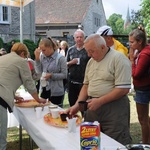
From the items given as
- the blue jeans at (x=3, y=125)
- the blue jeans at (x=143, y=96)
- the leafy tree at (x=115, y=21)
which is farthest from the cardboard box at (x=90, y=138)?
the leafy tree at (x=115, y=21)

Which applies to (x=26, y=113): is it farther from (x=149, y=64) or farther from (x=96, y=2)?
(x=96, y=2)

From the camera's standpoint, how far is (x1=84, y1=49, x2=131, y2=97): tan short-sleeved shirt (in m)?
2.27

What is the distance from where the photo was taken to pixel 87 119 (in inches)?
101

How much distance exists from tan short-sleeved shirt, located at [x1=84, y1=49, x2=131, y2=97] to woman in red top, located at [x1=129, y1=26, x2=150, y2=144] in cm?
78

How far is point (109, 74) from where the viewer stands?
7.59 ft

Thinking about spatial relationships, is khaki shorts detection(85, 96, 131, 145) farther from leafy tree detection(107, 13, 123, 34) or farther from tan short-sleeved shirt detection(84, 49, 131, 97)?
leafy tree detection(107, 13, 123, 34)

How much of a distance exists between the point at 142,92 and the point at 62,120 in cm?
133

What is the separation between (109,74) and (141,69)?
87 centimetres

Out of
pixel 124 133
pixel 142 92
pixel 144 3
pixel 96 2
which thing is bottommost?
pixel 124 133

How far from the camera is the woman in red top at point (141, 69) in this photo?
306 centimetres

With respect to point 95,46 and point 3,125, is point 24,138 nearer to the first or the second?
point 3,125

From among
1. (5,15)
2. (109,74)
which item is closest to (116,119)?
(109,74)

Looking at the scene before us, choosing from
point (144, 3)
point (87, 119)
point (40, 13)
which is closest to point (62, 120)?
point (87, 119)

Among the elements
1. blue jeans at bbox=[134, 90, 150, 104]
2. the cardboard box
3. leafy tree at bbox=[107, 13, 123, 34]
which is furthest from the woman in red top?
leafy tree at bbox=[107, 13, 123, 34]
